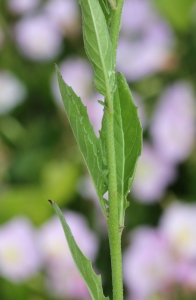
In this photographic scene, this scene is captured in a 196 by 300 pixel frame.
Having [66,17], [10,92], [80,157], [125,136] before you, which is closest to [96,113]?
[80,157]

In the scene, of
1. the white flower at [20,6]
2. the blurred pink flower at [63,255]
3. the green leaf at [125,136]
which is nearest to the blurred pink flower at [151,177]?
the blurred pink flower at [63,255]

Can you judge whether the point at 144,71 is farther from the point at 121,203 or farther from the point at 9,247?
the point at 121,203

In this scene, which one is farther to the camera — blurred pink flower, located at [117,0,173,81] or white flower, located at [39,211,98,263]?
blurred pink flower, located at [117,0,173,81]

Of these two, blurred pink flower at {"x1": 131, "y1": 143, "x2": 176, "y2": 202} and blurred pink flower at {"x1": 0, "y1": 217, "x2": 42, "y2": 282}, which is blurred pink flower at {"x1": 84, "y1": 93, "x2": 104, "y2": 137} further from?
blurred pink flower at {"x1": 0, "y1": 217, "x2": 42, "y2": 282}

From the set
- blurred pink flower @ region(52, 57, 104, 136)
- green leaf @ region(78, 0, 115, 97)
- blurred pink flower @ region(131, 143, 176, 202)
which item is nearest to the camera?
green leaf @ region(78, 0, 115, 97)

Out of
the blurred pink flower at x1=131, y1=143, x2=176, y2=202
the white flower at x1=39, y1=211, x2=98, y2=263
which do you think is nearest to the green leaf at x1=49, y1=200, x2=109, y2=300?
the white flower at x1=39, y1=211, x2=98, y2=263

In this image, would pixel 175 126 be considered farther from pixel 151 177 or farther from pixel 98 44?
pixel 98 44
